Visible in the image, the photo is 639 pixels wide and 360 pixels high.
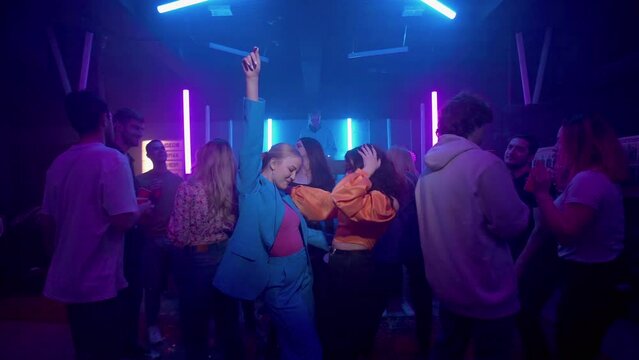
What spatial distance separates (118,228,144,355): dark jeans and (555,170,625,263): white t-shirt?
2.46m

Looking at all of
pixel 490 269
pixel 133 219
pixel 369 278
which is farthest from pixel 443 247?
pixel 133 219

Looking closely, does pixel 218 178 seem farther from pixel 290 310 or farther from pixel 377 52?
pixel 377 52

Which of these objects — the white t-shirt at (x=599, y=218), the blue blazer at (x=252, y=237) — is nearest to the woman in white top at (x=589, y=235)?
the white t-shirt at (x=599, y=218)

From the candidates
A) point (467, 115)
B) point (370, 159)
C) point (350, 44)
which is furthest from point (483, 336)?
point (350, 44)

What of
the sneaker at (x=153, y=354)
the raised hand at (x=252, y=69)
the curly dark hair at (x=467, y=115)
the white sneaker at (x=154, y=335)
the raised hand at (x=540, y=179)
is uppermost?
the raised hand at (x=252, y=69)

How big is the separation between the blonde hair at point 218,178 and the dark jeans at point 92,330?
2.94 ft

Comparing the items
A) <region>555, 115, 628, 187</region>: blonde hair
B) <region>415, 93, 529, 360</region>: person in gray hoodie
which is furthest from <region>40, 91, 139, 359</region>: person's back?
<region>555, 115, 628, 187</region>: blonde hair

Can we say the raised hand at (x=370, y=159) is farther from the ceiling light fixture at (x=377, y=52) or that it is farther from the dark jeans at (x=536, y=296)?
the ceiling light fixture at (x=377, y=52)

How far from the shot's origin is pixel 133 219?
1654mm

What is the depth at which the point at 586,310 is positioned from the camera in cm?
171

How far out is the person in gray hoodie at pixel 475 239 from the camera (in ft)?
5.02

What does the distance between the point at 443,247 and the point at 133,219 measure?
4.39 feet

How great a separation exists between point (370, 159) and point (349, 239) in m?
0.48

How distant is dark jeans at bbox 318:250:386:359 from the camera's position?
2068mm
